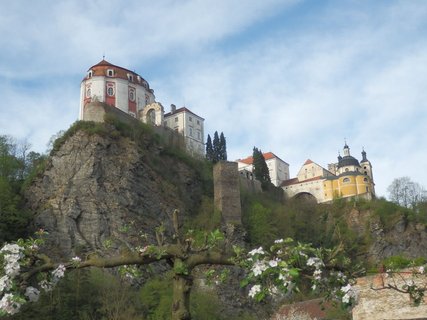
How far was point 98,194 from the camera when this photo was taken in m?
37.6

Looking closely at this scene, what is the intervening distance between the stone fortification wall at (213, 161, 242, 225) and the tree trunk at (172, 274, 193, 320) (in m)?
37.1

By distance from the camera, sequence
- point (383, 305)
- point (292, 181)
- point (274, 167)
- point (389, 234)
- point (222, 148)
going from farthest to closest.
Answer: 1. point (274, 167)
2. point (292, 181)
3. point (222, 148)
4. point (389, 234)
5. point (383, 305)

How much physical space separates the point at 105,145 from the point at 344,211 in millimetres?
26208

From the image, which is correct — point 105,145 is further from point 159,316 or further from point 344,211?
point 344,211

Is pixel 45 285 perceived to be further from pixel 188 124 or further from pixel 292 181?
pixel 292 181

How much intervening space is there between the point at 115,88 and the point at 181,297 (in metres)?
54.8

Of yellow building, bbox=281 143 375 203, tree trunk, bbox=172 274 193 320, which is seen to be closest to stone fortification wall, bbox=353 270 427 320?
tree trunk, bbox=172 274 193 320

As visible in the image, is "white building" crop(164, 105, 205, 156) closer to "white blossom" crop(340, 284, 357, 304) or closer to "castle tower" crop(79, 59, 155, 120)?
"castle tower" crop(79, 59, 155, 120)

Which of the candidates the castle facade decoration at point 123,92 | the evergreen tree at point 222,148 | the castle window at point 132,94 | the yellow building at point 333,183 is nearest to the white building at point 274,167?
the yellow building at point 333,183

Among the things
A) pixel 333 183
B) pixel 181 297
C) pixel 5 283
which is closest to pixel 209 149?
pixel 333 183

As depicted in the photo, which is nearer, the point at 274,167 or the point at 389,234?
the point at 389,234

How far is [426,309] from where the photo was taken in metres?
16.5

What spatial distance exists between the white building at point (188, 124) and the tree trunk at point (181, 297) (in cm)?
5654

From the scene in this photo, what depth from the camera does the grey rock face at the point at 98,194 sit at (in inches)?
1407
